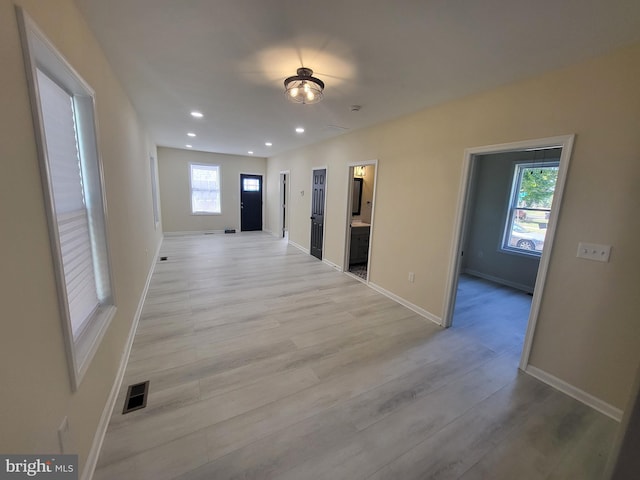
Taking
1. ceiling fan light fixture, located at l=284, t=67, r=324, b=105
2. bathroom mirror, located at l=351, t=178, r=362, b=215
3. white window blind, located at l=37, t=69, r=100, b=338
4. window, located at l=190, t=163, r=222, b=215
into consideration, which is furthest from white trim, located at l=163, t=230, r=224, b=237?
ceiling fan light fixture, located at l=284, t=67, r=324, b=105

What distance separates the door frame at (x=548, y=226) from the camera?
2.10m

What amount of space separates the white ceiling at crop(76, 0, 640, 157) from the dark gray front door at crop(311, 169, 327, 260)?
258 cm

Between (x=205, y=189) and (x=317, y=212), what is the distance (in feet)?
14.6

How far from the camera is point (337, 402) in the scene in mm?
1938

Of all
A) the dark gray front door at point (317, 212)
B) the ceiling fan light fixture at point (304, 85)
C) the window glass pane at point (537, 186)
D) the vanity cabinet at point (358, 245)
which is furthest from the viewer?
the dark gray front door at point (317, 212)

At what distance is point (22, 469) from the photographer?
890 millimetres

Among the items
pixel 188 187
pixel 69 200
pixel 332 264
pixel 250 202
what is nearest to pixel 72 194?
pixel 69 200

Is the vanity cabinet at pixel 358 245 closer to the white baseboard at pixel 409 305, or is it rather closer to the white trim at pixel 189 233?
the white baseboard at pixel 409 305

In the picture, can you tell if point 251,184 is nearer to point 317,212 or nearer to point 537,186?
point 317,212

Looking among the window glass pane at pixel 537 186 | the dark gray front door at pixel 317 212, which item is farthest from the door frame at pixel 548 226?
the dark gray front door at pixel 317 212

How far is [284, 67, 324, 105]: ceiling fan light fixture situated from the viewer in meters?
2.31

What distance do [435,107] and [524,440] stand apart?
3.18 meters

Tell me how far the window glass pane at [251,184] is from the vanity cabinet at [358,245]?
506cm

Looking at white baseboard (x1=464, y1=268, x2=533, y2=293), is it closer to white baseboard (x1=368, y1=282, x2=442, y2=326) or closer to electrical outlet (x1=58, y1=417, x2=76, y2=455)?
white baseboard (x1=368, y1=282, x2=442, y2=326)
